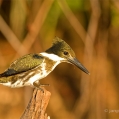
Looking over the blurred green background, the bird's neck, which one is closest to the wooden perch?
the bird's neck

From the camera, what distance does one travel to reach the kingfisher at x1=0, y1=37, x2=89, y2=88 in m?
2.87

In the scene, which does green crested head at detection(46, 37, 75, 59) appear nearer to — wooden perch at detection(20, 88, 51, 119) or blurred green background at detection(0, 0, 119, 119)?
wooden perch at detection(20, 88, 51, 119)

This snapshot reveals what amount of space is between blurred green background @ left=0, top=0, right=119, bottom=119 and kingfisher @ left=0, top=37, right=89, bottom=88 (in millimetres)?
1266

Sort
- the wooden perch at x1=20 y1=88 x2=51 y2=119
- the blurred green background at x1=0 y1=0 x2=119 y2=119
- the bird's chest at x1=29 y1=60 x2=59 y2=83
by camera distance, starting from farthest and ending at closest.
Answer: the blurred green background at x1=0 y1=0 x2=119 y2=119, the bird's chest at x1=29 y1=60 x2=59 y2=83, the wooden perch at x1=20 y1=88 x2=51 y2=119

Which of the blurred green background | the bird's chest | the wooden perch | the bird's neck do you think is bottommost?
the wooden perch

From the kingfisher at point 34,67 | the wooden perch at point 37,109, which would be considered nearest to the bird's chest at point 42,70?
the kingfisher at point 34,67

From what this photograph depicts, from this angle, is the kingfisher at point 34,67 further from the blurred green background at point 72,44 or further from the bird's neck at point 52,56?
the blurred green background at point 72,44

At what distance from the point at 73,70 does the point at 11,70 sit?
2.34 m

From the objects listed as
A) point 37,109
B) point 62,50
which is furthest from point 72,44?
point 37,109

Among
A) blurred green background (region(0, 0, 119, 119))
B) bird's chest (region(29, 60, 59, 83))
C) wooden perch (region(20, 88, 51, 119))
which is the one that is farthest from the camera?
blurred green background (region(0, 0, 119, 119))

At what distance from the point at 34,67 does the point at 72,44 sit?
78.4 inches

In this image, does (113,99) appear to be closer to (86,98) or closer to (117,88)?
(117,88)

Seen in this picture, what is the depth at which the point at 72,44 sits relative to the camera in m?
4.84

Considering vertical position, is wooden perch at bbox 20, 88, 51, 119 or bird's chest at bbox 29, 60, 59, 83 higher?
bird's chest at bbox 29, 60, 59, 83
